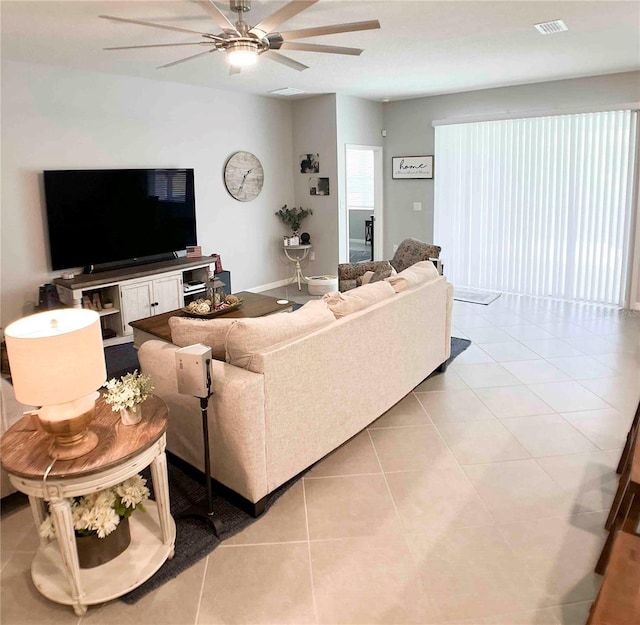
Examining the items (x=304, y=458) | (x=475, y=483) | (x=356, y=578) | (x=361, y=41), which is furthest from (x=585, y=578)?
(x=361, y=41)

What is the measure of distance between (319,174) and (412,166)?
1402mm

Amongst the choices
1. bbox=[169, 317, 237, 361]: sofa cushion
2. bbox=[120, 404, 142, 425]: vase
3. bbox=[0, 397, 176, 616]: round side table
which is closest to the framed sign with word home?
bbox=[169, 317, 237, 361]: sofa cushion

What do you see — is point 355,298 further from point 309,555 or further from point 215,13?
point 215,13

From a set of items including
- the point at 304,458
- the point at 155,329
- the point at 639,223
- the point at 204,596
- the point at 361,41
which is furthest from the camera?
the point at 639,223

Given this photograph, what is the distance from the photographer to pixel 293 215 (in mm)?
7609

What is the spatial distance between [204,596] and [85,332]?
3.84ft

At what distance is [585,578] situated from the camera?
2227 millimetres

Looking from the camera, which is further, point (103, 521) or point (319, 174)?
point (319, 174)

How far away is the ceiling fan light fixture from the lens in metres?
3.09

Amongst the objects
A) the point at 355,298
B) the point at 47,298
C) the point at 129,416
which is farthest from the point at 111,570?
the point at 47,298

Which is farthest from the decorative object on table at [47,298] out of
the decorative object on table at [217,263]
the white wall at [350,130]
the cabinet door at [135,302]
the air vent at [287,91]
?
the white wall at [350,130]

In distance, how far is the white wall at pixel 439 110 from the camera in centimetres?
603

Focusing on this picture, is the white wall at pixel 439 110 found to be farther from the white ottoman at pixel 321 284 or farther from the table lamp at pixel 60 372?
the table lamp at pixel 60 372

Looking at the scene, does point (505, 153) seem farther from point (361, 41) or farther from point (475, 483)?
point (475, 483)
